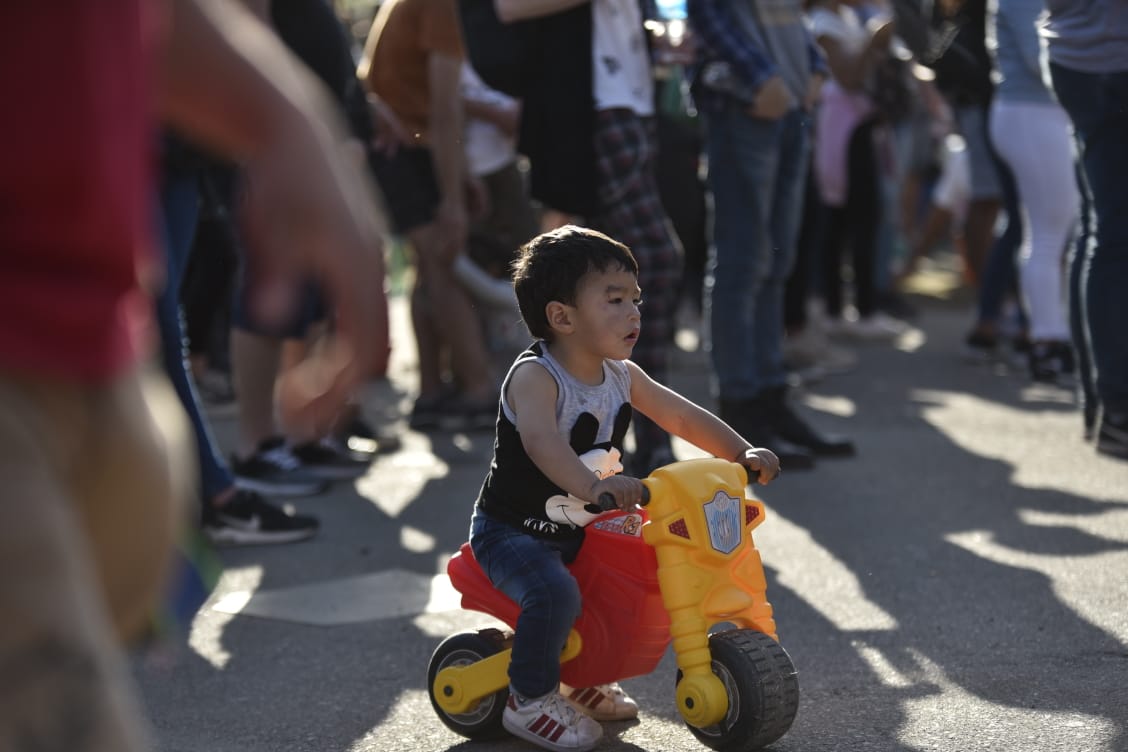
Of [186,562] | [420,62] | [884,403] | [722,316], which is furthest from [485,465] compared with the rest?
[186,562]

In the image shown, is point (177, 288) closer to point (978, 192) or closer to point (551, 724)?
point (551, 724)

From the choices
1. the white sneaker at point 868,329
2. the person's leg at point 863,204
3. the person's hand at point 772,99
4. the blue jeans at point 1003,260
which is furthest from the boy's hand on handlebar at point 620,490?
the white sneaker at point 868,329

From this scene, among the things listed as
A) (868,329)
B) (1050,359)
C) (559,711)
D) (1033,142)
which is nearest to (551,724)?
(559,711)

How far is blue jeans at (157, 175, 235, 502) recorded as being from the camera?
456 cm

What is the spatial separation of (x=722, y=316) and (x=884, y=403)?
193 cm

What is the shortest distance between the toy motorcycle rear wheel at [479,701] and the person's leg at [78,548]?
171cm

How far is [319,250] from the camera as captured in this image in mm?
1512

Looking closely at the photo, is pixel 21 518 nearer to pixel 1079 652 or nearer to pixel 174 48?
pixel 174 48

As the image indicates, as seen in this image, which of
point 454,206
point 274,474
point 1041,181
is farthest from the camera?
point 1041,181

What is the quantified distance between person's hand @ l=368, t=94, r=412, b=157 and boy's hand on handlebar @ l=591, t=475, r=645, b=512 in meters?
3.73

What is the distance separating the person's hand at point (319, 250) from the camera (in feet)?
4.93

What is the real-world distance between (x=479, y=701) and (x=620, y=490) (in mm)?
623

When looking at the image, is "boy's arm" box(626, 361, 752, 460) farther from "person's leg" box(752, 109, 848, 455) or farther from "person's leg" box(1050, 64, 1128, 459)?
"person's leg" box(1050, 64, 1128, 459)

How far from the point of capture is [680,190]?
23.7ft
